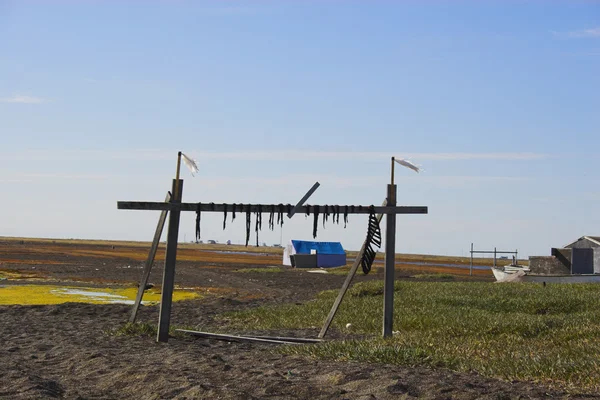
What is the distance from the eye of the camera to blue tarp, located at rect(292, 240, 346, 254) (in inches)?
2729

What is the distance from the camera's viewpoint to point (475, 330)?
14406 mm

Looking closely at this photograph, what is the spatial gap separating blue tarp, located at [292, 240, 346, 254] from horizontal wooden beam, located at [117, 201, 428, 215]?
5452cm

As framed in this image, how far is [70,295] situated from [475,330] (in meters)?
18.5

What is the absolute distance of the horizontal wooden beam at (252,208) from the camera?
45.1 feet

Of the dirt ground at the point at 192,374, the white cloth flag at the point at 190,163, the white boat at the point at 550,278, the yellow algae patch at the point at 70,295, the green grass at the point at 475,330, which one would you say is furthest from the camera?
the white boat at the point at 550,278

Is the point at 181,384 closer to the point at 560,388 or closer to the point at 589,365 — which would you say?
the point at 560,388

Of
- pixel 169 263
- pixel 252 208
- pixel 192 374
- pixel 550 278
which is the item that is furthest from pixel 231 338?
pixel 550 278

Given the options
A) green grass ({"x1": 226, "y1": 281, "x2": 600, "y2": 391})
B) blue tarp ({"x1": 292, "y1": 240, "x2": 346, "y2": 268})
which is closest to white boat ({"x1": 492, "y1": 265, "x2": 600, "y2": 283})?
green grass ({"x1": 226, "y1": 281, "x2": 600, "y2": 391})

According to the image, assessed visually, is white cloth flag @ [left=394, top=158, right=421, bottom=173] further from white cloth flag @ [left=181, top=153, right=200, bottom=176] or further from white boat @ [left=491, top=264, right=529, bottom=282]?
white boat @ [left=491, top=264, right=529, bottom=282]

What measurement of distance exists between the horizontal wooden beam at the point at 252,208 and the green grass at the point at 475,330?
2.32m

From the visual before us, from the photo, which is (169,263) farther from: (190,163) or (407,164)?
(407,164)

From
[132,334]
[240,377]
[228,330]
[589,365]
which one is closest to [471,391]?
[589,365]

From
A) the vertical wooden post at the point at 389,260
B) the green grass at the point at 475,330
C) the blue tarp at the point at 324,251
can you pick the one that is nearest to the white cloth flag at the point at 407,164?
the vertical wooden post at the point at 389,260

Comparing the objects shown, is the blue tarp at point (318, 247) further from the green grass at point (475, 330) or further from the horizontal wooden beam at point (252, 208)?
the horizontal wooden beam at point (252, 208)
